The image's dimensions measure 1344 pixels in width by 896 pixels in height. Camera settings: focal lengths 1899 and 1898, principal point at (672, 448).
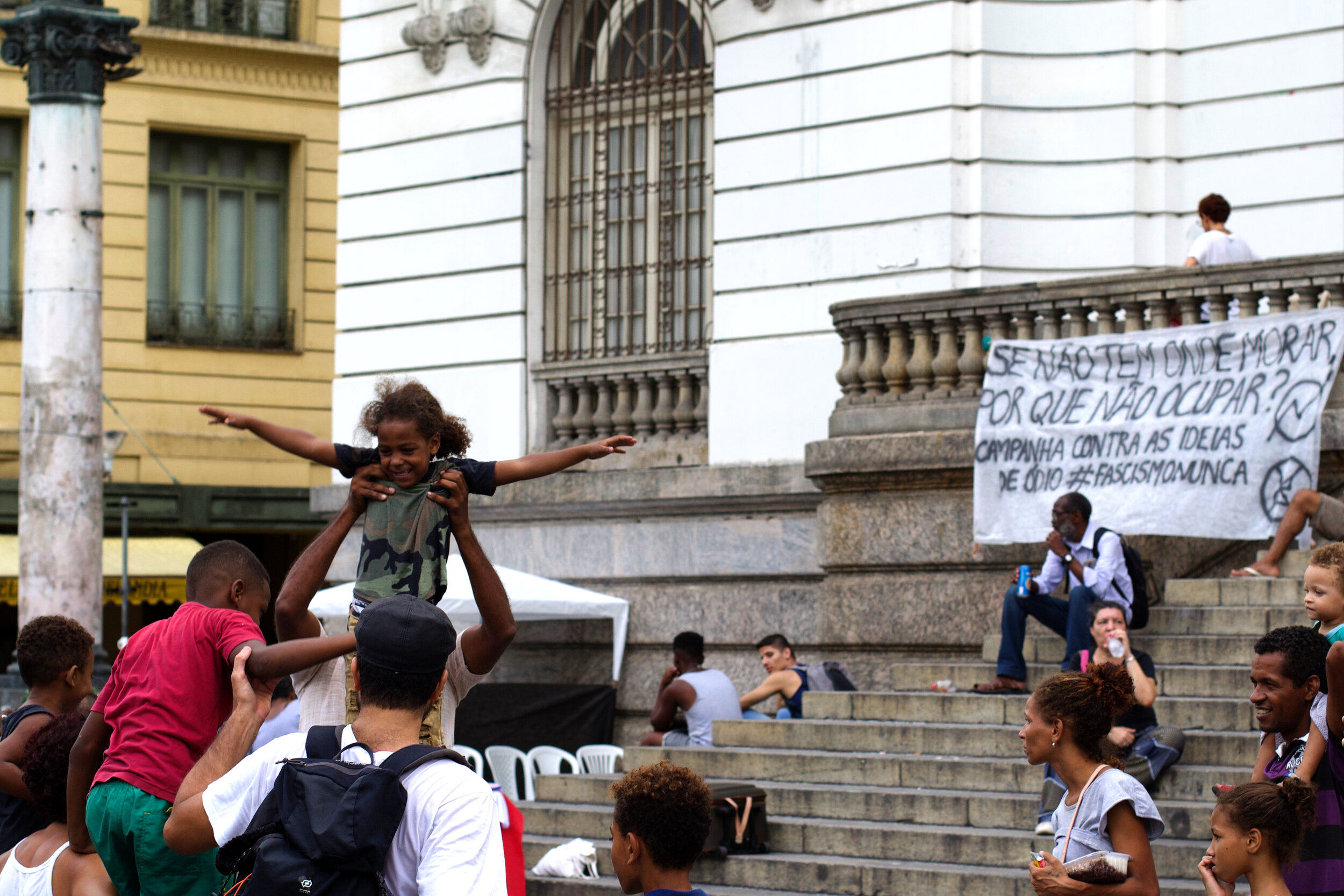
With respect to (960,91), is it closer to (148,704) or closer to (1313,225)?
(1313,225)

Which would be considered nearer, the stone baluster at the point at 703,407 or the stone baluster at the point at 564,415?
the stone baluster at the point at 703,407

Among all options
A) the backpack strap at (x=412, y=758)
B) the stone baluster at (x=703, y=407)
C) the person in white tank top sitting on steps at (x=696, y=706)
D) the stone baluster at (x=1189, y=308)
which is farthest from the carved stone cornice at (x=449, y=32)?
the backpack strap at (x=412, y=758)

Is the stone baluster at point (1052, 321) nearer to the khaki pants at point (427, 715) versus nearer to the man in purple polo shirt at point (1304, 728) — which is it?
the man in purple polo shirt at point (1304, 728)

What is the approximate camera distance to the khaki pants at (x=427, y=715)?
16.9ft

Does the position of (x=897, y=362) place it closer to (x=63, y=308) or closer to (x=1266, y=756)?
(x=63, y=308)

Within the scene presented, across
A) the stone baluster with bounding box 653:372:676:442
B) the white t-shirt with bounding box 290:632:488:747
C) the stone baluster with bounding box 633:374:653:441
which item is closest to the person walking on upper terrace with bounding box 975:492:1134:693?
the stone baluster with bounding box 653:372:676:442

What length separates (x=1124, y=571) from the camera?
1166 cm

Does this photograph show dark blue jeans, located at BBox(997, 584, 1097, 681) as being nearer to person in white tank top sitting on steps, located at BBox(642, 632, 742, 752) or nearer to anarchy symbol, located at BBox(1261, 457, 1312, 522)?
anarchy symbol, located at BBox(1261, 457, 1312, 522)

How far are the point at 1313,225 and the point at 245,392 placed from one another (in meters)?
15.0

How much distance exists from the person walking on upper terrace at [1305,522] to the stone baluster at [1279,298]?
1.24m

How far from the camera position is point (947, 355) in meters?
14.0

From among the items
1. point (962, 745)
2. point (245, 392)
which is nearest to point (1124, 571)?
point (962, 745)

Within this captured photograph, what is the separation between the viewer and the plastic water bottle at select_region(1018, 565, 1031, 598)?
11953mm

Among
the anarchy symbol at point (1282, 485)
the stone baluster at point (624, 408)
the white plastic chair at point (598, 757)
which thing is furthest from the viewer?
the stone baluster at point (624, 408)
